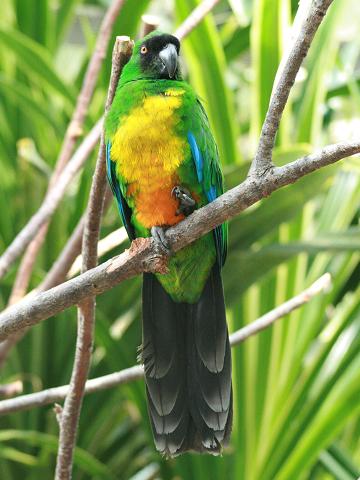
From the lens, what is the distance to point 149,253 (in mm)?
1238

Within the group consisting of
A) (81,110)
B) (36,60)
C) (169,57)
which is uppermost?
(36,60)

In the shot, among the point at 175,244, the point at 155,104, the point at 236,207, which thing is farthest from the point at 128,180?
the point at 236,207

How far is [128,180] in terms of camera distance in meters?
1.52

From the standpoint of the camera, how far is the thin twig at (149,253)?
1.06 m

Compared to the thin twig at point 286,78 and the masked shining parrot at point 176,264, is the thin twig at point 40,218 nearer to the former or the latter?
the masked shining parrot at point 176,264

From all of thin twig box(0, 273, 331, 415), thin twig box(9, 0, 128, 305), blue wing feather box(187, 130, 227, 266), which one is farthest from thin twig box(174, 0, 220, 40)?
thin twig box(0, 273, 331, 415)

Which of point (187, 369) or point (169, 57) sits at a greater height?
point (169, 57)

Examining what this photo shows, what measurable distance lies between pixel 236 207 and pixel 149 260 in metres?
0.20

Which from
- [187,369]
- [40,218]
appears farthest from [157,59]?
[187,369]

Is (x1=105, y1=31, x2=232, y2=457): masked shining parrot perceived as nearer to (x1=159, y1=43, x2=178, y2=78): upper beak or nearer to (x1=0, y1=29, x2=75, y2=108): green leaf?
(x1=159, y1=43, x2=178, y2=78): upper beak

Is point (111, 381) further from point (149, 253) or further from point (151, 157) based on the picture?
point (151, 157)

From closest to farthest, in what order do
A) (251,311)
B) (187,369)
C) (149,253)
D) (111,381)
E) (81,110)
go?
(149,253) → (111,381) → (187,369) → (81,110) → (251,311)

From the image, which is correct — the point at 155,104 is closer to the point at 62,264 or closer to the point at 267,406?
the point at 62,264

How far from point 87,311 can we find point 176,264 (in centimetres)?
32
